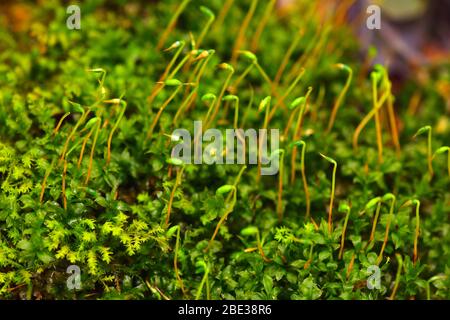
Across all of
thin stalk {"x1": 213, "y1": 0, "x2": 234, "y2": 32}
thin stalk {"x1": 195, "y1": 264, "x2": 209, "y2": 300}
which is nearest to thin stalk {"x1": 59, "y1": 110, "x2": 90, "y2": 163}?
thin stalk {"x1": 195, "y1": 264, "x2": 209, "y2": 300}

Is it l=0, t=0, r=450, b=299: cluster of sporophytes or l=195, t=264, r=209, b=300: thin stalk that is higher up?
l=0, t=0, r=450, b=299: cluster of sporophytes

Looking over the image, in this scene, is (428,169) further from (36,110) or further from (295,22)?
(36,110)

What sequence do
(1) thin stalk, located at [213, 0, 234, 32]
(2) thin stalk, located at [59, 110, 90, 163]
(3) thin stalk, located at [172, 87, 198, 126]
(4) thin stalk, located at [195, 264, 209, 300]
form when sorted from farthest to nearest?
1. (1) thin stalk, located at [213, 0, 234, 32]
2. (3) thin stalk, located at [172, 87, 198, 126]
3. (2) thin stalk, located at [59, 110, 90, 163]
4. (4) thin stalk, located at [195, 264, 209, 300]

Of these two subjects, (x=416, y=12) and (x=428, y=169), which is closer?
(x=428, y=169)

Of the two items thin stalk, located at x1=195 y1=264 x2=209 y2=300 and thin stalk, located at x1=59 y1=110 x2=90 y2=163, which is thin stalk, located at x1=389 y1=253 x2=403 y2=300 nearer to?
thin stalk, located at x1=195 y1=264 x2=209 y2=300

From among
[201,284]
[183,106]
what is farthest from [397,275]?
[183,106]

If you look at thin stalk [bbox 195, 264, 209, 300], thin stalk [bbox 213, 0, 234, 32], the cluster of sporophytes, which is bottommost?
thin stalk [bbox 195, 264, 209, 300]

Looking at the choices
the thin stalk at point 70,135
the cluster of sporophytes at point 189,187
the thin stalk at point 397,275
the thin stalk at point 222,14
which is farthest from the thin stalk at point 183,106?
the thin stalk at point 397,275

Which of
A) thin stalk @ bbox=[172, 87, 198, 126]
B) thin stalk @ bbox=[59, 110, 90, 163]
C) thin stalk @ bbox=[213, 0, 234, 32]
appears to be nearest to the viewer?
thin stalk @ bbox=[59, 110, 90, 163]

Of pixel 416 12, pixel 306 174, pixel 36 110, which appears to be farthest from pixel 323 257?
pixel 416 12
